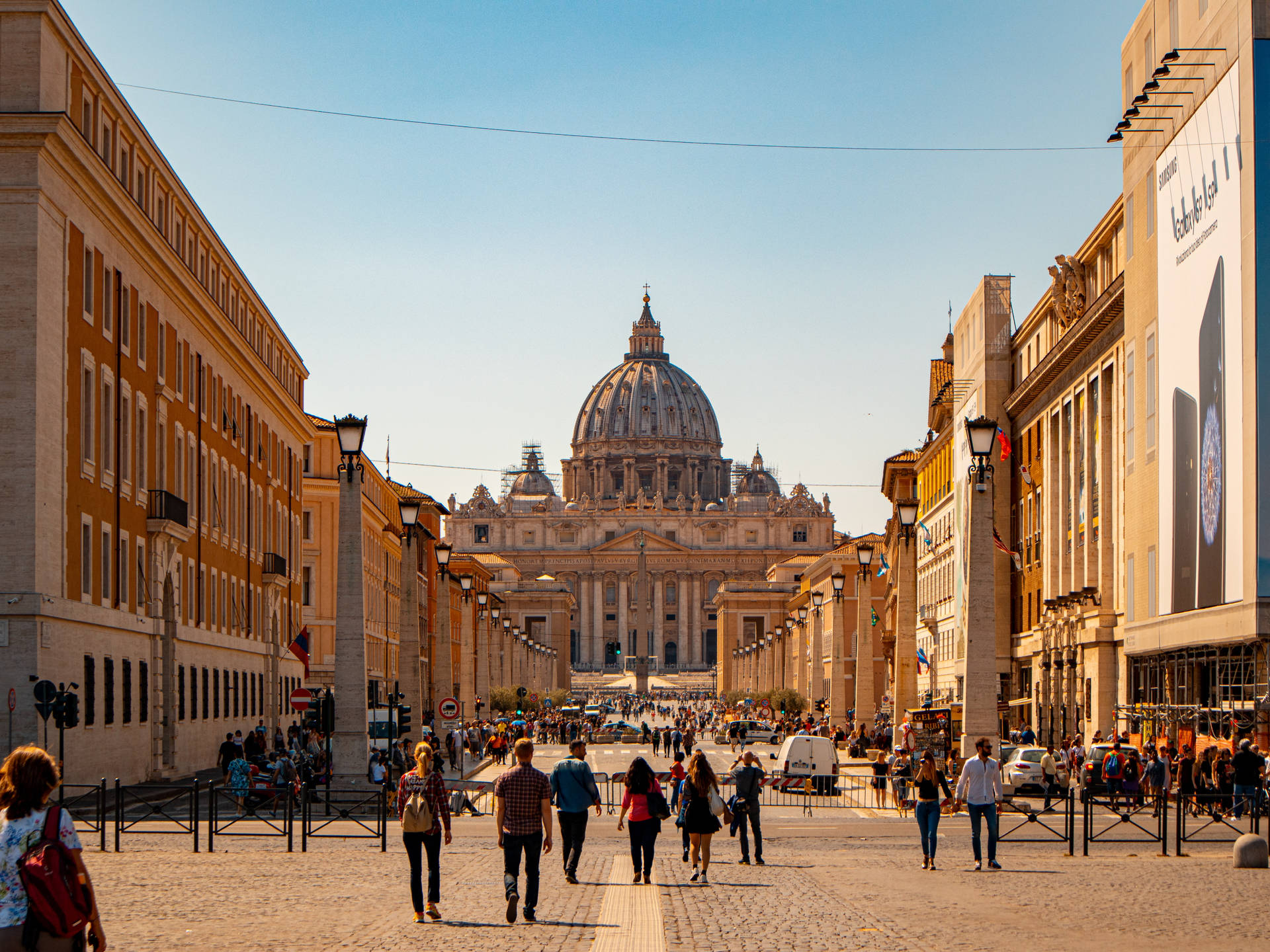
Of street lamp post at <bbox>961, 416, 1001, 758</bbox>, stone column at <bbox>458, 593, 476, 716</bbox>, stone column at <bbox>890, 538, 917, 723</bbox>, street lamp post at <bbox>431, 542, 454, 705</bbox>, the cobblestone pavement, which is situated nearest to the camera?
the cobblestone pavement

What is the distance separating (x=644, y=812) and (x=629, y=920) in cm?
309

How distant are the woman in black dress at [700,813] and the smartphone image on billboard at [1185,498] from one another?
2118 cm

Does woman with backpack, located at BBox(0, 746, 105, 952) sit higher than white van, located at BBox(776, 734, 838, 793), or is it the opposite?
woman with backpack, located at BBox(0, 746, 105, 952)

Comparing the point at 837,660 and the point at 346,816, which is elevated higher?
the point at 837,660

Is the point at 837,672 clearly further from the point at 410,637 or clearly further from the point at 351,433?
the point at 351,433

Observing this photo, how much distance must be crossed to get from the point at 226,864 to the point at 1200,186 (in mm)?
25509

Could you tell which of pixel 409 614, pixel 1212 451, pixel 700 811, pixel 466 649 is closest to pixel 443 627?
pixel 409 614

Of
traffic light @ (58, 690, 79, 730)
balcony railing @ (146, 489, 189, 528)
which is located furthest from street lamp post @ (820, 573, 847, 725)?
traffic light @ (58, 690, 79, 730)

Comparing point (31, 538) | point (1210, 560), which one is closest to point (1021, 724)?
point (1210, 560)

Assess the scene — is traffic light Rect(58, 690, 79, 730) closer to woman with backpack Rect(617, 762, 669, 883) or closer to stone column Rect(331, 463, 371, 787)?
stone column Rect(331, 463, 371, 787)

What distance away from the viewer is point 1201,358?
121 ft

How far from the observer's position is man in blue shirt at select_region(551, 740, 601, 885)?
680 inches

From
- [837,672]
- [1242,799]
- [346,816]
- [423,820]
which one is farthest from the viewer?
[837,672]

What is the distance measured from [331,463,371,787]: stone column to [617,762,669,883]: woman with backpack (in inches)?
454
